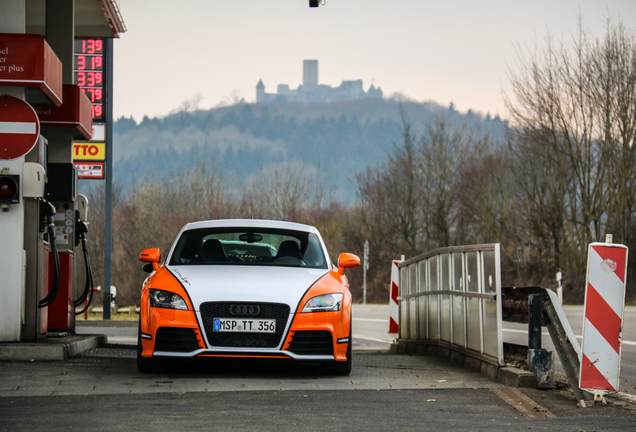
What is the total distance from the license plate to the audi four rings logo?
0.06 meters

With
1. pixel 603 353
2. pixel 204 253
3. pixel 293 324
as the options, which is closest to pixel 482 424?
pixel 603 353

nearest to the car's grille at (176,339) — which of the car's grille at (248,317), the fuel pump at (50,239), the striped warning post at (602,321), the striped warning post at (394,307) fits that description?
the car's grille at (248,317)

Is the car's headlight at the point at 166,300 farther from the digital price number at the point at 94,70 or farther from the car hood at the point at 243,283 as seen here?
the digital price number at the point at 94,70

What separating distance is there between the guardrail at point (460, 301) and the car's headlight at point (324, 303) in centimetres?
148

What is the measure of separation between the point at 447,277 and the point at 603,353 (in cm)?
400

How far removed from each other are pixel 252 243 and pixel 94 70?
54.5ft

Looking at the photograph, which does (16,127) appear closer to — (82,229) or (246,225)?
(246,225)

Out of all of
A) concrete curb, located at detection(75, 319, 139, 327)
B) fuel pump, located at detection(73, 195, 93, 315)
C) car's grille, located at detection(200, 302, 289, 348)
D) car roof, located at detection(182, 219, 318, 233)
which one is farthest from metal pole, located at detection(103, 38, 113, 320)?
car's grille, located at detection(200, 302, 289, 348)

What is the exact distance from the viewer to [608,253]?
6.43 metres

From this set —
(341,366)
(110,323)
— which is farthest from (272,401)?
(110,323)

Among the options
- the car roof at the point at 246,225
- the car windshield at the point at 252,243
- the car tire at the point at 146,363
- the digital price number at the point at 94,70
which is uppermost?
the digital price number at the point at 94,70

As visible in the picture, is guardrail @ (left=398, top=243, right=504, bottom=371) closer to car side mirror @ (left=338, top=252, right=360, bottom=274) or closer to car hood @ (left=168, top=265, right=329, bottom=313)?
car side mirror @ (left=338, top=252, right=360, bottom=274)

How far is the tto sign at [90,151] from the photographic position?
25.6m

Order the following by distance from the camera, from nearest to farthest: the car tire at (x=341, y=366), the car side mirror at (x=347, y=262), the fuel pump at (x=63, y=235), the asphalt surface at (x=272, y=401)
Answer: the asphalt surface at (x=272, y=401) → the car tire at (x=341, y=366) → the car side mirror at (x=347, y=262) → the fuel pump at (x=63, y=235)
